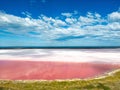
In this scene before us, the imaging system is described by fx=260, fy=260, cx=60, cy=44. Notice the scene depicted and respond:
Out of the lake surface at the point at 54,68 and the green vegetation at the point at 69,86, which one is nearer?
the green vegetation at the point at 69,86

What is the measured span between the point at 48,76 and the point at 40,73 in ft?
9.84

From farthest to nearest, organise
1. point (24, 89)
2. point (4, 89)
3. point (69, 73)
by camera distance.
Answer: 1. point (69, 73)
2. point (24, 89)
3. point (4, 89)

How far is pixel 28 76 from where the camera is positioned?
3259cm

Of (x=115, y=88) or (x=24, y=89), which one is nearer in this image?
(x=115, y=88)

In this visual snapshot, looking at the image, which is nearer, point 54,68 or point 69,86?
point 69,86

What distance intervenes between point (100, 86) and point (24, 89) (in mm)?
5018

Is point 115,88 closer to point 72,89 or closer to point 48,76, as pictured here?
point 72,89

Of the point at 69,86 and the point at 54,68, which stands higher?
the point at 69,86

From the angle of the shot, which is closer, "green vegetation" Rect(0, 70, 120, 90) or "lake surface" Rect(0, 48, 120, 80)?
"green vegetation" Rect(0, 70, 120, 90)

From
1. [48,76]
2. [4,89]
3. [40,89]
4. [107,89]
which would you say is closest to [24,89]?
[40,89]

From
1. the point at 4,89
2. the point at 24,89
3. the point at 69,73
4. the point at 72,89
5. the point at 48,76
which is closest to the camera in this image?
the point at 4,89

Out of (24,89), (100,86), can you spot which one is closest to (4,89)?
(24,89)

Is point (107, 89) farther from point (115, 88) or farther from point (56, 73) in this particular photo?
point (56, 73)

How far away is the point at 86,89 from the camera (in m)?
15.8
